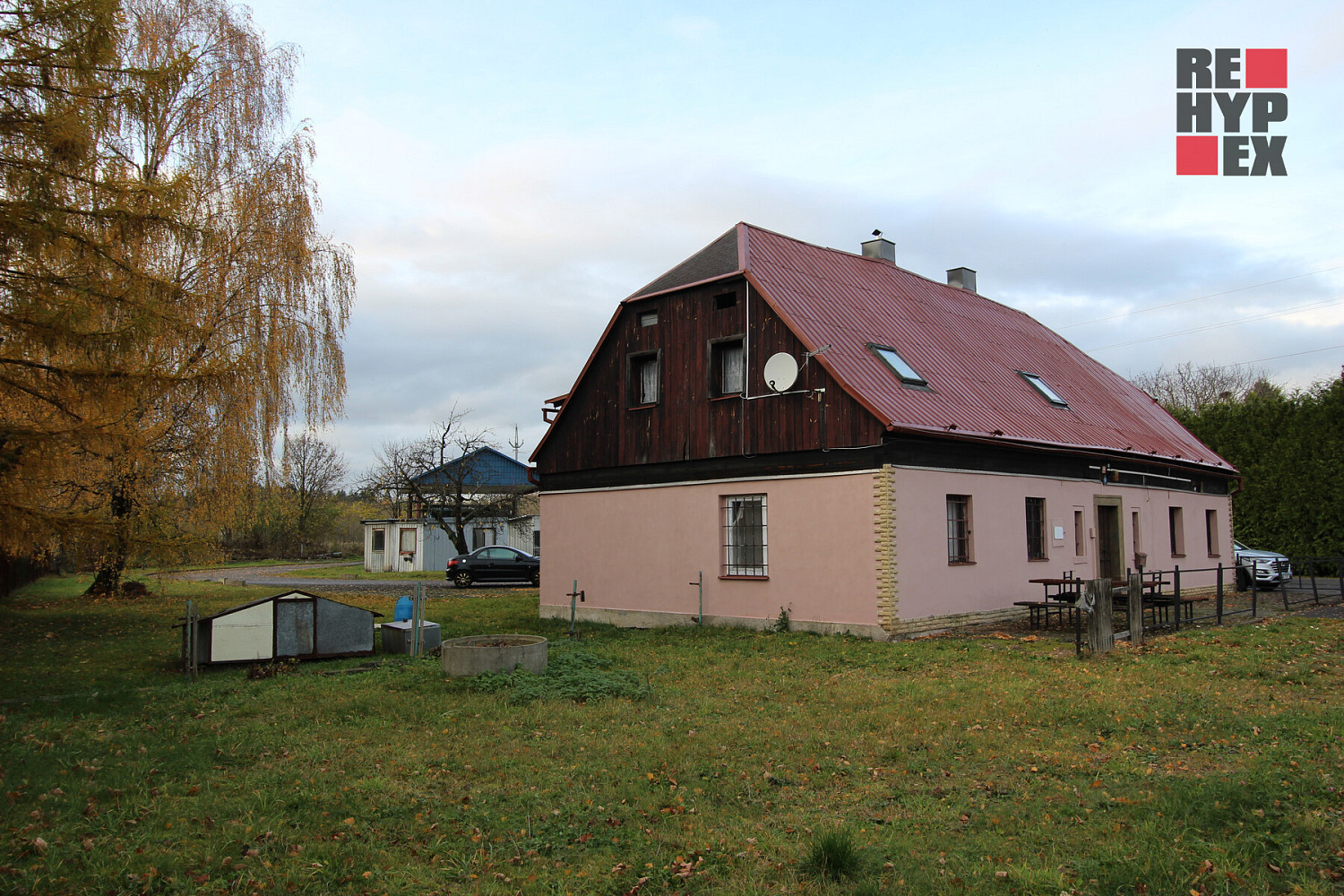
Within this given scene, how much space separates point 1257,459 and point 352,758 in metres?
29.9

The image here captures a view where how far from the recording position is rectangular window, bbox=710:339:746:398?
16.6 metres

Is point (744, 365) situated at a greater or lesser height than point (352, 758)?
greater

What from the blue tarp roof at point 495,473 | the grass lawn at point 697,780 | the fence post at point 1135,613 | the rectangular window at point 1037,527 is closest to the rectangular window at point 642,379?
the grass lawn at point 697,780

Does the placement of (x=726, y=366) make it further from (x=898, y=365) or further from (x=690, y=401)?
(x=898, y=365)

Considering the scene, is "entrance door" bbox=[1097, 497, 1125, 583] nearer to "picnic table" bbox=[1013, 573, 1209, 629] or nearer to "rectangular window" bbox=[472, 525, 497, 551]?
"picnic table" bbox=[1013, 573, 1209, 629]

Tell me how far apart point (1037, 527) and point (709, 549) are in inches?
256

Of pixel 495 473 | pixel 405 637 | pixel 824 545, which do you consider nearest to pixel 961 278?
pixel 824 545

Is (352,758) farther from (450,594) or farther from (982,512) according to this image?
(450,594)

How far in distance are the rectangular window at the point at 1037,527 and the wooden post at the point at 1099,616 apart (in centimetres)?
507

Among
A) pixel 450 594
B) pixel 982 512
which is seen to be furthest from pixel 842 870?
pixel 450 594

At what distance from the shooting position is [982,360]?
19609 millimetres

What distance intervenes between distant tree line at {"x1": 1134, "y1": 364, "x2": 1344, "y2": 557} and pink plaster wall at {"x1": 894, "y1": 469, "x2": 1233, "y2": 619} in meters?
9.44

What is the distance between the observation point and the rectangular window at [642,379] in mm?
18062

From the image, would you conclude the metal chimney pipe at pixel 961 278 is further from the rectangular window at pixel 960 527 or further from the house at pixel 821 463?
the rectangular window at pixel 960 527
